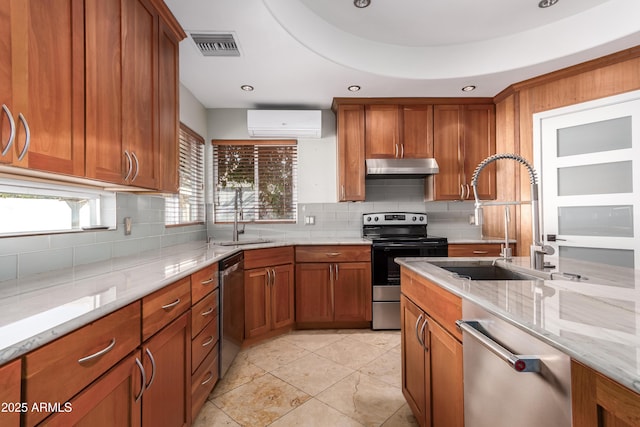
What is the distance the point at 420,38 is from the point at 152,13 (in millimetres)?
2140

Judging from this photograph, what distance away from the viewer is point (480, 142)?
3332 mm

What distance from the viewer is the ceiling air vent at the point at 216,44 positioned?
2154 millimetres

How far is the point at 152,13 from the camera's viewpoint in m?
1.73

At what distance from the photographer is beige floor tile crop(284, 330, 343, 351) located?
2.67 metres

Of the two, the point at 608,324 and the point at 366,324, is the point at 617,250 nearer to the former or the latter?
the point at 366,324

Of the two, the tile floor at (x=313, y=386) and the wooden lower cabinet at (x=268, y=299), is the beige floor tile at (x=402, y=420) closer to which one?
the tile floor at (x=313, y=386)

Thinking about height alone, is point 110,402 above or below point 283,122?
below

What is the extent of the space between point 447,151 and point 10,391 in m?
3.60

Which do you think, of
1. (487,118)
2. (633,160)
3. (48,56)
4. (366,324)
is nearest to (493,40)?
(487,118)

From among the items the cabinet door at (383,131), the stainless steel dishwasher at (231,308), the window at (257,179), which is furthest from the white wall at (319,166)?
the stainless steel dishwasher at (231,308)

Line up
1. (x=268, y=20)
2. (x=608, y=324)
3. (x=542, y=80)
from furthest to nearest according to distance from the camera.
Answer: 1. (x=542, y=80)
2. (x=268, y=20)
3. (x=608, y=324)

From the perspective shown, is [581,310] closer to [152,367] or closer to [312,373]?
[152,367]

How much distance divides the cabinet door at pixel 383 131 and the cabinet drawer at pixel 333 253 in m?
1.08

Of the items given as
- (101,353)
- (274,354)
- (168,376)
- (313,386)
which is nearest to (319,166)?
(274,354)
